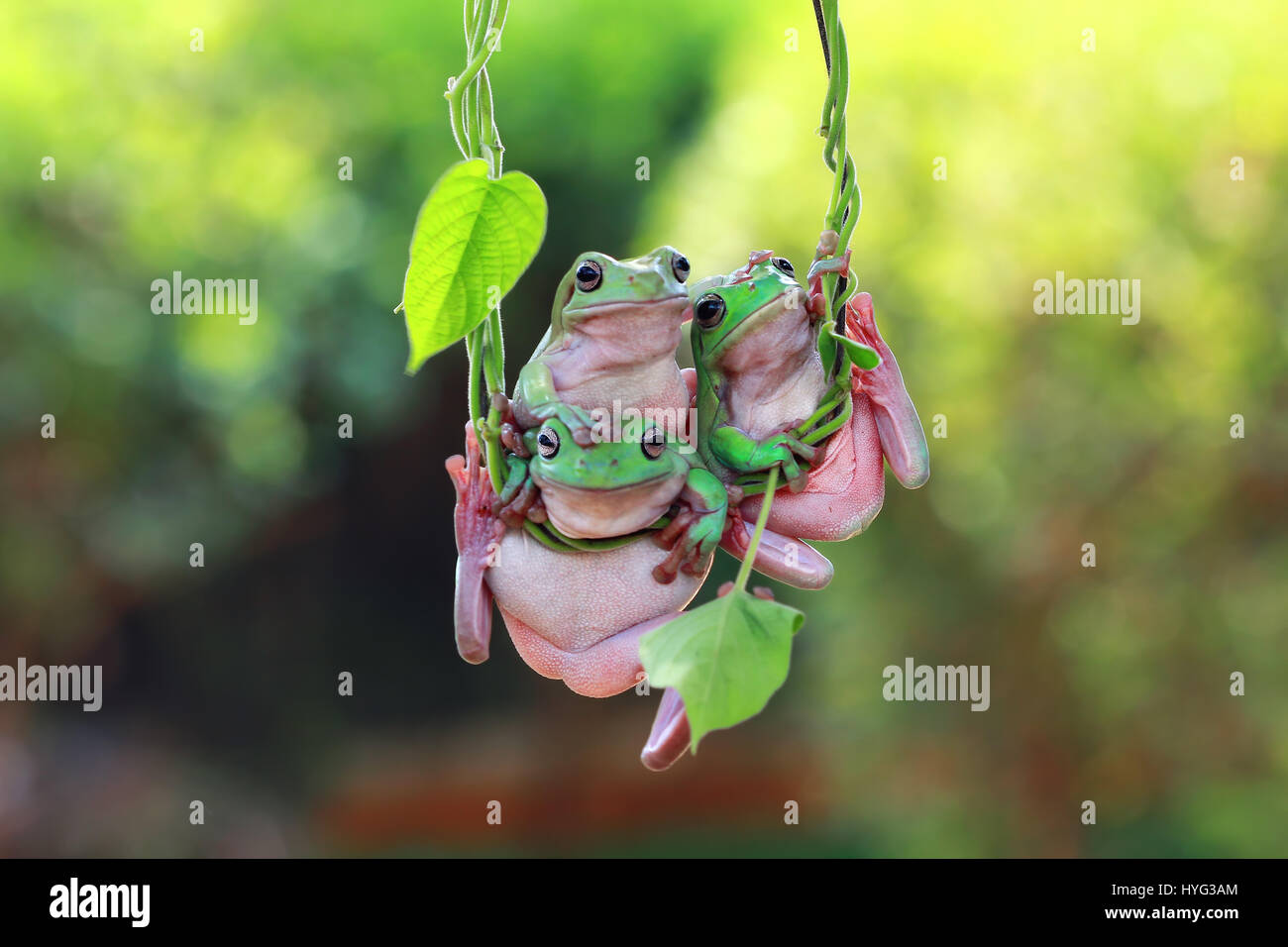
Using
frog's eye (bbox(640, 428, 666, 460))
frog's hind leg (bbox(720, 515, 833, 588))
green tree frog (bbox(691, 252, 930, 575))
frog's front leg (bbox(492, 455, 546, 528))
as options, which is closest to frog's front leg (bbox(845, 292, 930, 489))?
green tree frog (bbox(691, 252, 930, 575))

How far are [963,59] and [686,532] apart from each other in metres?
2.59

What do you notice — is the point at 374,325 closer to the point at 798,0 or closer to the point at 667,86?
the point at 667,86

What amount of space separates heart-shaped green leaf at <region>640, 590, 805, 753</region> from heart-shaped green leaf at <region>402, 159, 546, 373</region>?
1.01ft

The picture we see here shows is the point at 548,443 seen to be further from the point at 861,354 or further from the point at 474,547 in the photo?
the point at 861,354

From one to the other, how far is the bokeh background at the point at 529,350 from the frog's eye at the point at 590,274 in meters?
2.13

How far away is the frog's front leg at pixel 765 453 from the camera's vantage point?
3.59ft

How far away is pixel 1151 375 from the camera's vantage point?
302 centimetres

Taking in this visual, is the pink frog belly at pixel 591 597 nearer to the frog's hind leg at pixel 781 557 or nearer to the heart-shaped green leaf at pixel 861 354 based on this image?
the frog's hind leg at pixel 781 557

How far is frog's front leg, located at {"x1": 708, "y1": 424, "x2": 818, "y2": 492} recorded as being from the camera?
1.09 m

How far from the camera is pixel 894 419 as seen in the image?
3.75ft

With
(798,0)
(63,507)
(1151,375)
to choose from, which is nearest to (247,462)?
(63,507)

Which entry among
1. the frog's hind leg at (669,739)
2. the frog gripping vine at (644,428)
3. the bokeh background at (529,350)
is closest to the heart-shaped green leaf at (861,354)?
the frog gripping vine at (644,428)

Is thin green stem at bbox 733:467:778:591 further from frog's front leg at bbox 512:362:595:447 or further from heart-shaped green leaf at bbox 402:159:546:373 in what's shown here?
heart-shaped green leaf at bbox 402:159:546:373

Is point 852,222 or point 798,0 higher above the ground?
point 798,0
